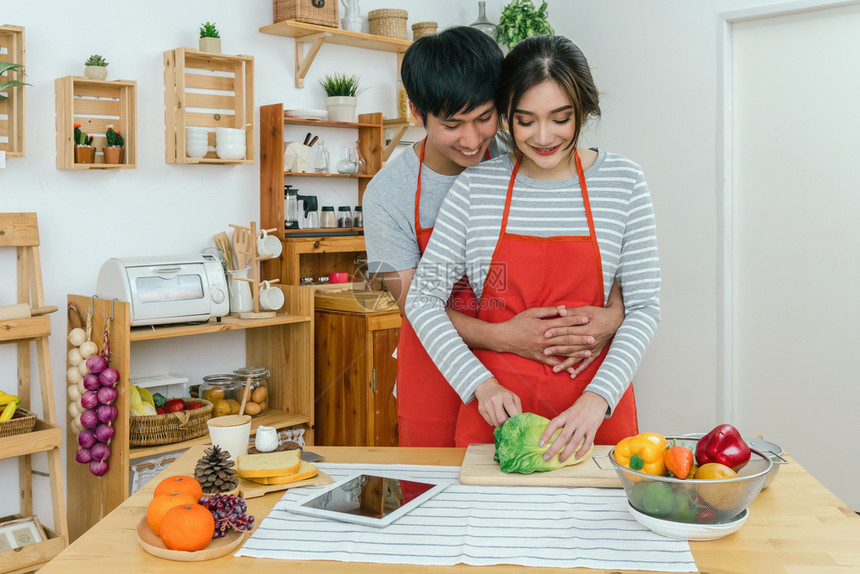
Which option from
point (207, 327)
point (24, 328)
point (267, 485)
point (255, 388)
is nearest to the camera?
point (267, 485)

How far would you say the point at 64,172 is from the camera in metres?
2.78

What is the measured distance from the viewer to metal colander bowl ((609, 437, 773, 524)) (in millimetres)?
1028

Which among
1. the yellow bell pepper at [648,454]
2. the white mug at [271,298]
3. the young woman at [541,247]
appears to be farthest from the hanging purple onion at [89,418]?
the yellow bell pepper at [648,454]

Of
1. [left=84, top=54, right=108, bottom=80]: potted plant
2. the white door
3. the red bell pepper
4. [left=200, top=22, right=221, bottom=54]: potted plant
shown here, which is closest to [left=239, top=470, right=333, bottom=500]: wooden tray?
the red bell pepper

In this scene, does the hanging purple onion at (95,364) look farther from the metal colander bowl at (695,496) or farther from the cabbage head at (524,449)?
the metal colander bowl at (695,496)

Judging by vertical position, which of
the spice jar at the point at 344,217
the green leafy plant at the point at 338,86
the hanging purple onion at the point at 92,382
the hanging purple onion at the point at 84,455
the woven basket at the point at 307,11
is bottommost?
the hanging purple onion at the point at 84,455

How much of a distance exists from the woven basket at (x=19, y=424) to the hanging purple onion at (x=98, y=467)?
221 mm

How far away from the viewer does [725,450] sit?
1107mm

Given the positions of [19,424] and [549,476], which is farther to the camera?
[19,424]

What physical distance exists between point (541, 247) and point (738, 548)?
660 mm

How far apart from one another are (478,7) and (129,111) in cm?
190

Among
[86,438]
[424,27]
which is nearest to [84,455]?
[86,438]

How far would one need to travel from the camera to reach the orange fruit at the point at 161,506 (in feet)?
3.49

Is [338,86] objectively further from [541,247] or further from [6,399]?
[541,247]
